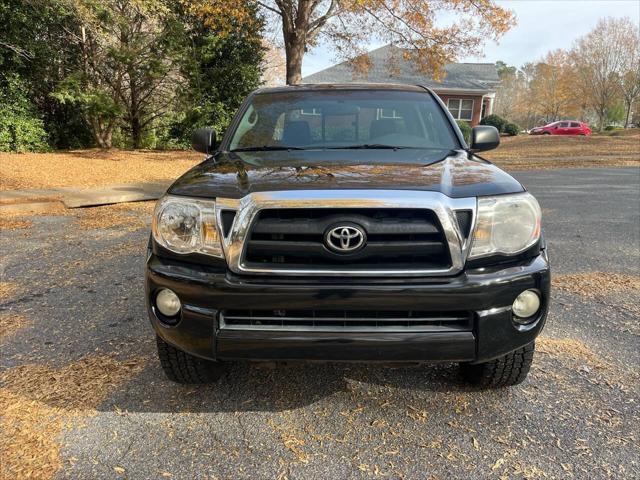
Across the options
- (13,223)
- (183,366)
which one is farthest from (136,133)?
(183,366)

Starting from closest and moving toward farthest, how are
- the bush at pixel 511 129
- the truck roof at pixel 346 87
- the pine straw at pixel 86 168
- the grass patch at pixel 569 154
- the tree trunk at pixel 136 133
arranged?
the truck roof at pixel 346 87
the pine straw at pixel 86 168
the grass patch at pixel 569 154
the tree trunk at pixel 136 133
the bush at pixel 511 129

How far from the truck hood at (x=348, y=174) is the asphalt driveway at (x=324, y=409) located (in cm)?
89

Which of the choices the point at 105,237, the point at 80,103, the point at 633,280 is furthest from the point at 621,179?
the point at 80,103

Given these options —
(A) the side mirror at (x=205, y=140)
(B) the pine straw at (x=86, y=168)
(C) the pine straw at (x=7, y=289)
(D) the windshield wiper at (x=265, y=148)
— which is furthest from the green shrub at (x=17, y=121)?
(D) the windshield wiper at (x=265, y=148)

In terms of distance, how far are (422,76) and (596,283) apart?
28305 millimetres

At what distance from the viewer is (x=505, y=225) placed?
213 cm

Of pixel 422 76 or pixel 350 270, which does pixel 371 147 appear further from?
pixel 422 76

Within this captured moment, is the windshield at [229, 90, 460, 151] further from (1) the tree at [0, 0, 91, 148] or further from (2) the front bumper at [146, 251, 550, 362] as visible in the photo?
(1) the tree at [0, 0, 91, 148]

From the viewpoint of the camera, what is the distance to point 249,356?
2.09 m

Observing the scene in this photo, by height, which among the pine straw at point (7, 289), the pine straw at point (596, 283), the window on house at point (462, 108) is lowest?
the pine straw at point (7, 289)

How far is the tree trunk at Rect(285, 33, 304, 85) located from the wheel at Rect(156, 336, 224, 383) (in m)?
13.2

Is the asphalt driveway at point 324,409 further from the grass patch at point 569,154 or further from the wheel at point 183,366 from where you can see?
the grass patch at point 569,154

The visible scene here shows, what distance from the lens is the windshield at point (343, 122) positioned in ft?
10.5

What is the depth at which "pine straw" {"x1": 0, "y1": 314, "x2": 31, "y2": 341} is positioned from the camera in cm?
326
